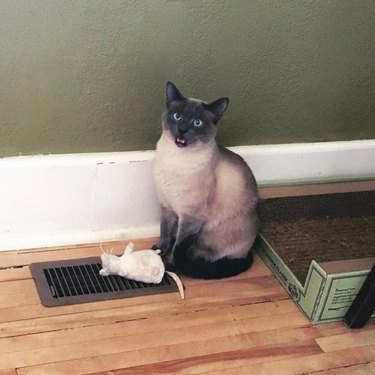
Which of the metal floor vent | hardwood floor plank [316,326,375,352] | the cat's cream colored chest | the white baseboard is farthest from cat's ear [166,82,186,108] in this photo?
hardwood floor plank [316,326,375,352]

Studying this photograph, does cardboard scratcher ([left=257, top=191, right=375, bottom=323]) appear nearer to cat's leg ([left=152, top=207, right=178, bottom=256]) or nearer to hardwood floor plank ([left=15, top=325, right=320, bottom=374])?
hardwood floor plank ([left=15, top=325, right=320, bottom=374])

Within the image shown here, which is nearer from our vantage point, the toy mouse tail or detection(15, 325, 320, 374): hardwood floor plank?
detection(15, 325, 320, 374): hardwood floor plank

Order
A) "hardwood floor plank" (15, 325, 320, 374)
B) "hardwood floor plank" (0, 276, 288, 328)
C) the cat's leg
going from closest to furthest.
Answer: "hardwood floor plank" (15, 325, 320, 374) → "hardwood floor plank" (0, 276, 288, 328) → the cat's leg

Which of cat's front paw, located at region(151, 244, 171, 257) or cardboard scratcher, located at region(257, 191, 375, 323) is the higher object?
cardboard scratcher, located at region(257, 191, 375, 323)

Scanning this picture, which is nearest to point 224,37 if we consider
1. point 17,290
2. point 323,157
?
point 323,157

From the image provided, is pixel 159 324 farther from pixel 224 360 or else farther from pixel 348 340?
pixel 348 340

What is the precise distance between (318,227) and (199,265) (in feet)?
1.27

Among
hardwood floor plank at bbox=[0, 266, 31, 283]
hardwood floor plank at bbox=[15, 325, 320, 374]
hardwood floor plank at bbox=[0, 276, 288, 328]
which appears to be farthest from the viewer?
hardwood floor plank at bbox=[0, 266, 31, 283]

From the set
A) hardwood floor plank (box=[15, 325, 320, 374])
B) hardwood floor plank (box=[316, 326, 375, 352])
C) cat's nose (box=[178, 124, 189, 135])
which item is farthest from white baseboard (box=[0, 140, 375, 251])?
hardwood floor plank (box=[316, 326, 375, 352])

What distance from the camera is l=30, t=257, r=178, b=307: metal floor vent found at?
1391 mm

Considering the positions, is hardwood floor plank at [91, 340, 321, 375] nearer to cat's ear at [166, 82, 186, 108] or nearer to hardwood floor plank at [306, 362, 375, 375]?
hardwood floor plank at [306, 362, 375, 375]

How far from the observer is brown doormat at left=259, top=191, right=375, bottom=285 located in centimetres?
154

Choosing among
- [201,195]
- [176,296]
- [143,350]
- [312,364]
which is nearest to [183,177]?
[201,195]

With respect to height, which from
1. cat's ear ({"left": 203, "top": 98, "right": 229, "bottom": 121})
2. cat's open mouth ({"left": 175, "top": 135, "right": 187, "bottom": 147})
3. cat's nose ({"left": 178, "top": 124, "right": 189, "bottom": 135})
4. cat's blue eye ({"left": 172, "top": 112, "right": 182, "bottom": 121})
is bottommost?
cat's open mouth ({"left": 175, "top": 135, "right": 187, "bottom": 147})
